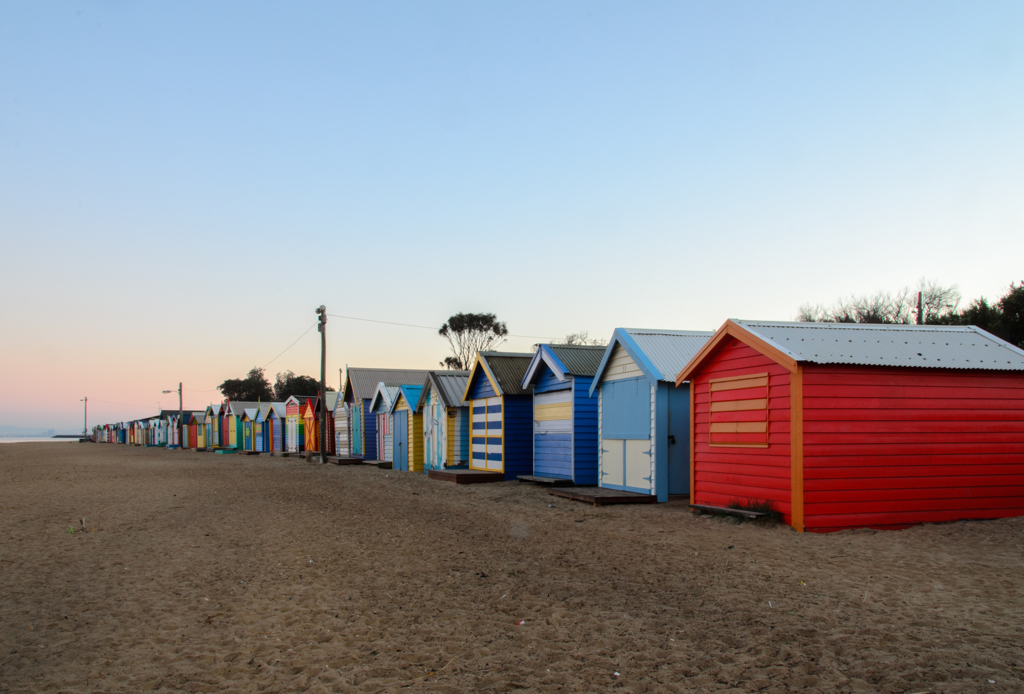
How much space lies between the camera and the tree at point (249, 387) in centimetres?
11156

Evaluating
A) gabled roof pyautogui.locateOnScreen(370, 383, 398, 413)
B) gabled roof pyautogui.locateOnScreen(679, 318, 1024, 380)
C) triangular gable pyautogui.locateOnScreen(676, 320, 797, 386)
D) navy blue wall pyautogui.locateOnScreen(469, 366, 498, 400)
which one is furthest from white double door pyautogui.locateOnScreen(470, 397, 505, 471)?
gabled roof pyautogui.locateOnScreen(679, 318, 1024, 380)

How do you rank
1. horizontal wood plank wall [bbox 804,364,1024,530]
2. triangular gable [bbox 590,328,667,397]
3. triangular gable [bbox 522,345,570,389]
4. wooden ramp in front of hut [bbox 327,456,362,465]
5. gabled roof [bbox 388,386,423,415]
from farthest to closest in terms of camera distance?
wooden ramp in front of hut [bbox 327,456,362,465], gabled roof [bbox 388,386,423,415], triangular gable [bbox 522,345,570,389], triangular gable [bbox 590,328,667,397], horizontal wood plank wall [bbox 804,364,1024,530]

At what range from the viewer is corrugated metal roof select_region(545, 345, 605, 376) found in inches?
736

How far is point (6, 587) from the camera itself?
8.53 metres

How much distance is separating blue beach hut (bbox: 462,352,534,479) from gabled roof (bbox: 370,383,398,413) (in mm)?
8231

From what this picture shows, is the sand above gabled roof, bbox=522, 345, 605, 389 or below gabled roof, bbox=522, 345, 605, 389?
below

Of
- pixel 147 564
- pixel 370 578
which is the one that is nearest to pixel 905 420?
pixel 370 578

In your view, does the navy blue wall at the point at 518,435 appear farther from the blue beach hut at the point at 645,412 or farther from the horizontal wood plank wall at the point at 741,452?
the horizontal wood plank wall at the point at 741,452

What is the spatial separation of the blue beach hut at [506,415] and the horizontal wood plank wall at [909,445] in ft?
39.2

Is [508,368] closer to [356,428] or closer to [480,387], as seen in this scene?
[480,387]

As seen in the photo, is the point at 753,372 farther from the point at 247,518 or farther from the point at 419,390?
the point at 419,390

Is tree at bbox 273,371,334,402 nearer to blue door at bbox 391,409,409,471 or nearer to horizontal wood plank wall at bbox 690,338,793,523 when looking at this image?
blue door at bbox 391,409,409,471

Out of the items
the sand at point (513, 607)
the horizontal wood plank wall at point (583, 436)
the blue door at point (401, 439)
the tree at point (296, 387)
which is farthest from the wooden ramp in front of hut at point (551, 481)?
the tree at point (296, 387)

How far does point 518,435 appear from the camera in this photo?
22.4 metres
